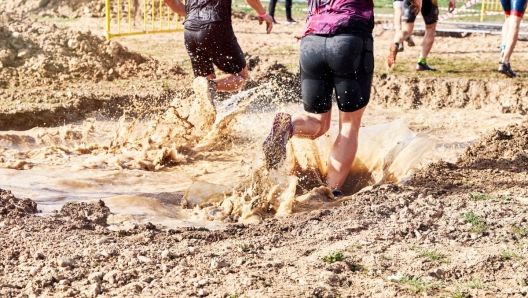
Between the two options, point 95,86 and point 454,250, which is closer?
point 454,250

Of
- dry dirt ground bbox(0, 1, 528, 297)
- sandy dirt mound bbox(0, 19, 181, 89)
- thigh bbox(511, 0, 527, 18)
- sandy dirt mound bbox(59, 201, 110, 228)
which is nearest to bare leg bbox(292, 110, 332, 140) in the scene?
dry dirt ground bbox(0, 1, 528, 297)

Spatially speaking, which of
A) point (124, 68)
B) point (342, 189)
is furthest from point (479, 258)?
point (124, 68)

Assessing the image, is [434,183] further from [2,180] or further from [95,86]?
[95,86]

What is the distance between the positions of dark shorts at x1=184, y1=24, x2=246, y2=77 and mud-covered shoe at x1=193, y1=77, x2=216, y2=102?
19 cm

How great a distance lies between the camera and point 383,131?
21.8 ft

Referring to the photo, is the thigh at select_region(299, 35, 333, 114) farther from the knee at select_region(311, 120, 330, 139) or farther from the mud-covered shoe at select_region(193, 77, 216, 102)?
the mud-covered shoe at select_region(193, 77, 216, 102)

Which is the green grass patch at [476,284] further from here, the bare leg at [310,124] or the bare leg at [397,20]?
the bare leg at [397,20]

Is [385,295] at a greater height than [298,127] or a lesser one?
lesser

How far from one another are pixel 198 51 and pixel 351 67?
7.78 ft

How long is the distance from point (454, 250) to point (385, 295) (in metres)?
0.82

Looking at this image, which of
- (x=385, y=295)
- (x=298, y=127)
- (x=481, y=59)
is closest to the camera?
(x=385, y=295)

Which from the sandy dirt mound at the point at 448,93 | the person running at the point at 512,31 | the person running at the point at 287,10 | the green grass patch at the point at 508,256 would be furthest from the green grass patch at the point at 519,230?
the person running at the point at 287,10

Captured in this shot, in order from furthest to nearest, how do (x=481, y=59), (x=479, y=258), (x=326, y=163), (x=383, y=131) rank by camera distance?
1. (x=481, y=59)
2. (x=383, y=131)
3. (x=326, y=163)
4. (x=479, y=258)

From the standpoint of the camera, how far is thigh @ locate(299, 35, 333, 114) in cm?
518
